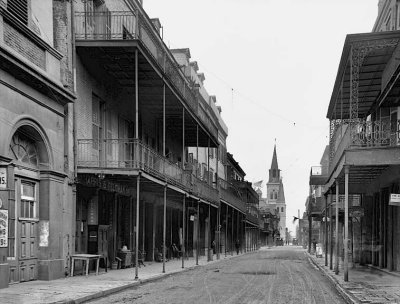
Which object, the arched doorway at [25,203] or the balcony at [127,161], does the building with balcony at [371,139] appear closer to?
the balcony at [127,161]

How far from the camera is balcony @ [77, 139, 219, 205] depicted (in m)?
17.2

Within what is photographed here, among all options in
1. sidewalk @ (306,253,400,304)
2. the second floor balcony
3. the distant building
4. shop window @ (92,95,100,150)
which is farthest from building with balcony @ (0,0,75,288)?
the distant building

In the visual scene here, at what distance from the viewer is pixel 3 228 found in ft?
40.9

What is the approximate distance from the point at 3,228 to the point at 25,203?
2.08m

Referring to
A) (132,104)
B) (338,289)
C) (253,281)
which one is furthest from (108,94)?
(338,289)

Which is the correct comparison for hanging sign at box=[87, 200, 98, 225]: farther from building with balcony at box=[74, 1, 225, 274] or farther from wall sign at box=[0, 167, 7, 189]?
wall sign at box=[0, 167, 7, 189]

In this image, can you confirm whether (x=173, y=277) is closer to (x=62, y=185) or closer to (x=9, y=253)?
(x=62, y=185)

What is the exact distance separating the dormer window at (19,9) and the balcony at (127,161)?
4.31m

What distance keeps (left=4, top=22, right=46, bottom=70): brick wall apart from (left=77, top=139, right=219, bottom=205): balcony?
3.16 m

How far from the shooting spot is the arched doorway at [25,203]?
44.6 ft

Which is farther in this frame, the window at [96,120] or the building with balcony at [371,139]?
the window at [96,120]

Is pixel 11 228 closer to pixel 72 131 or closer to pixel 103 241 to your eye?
pixel 72 131

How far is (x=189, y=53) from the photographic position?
134 ft

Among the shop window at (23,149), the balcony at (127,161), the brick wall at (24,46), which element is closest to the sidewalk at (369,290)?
the balcony at (127,161)
